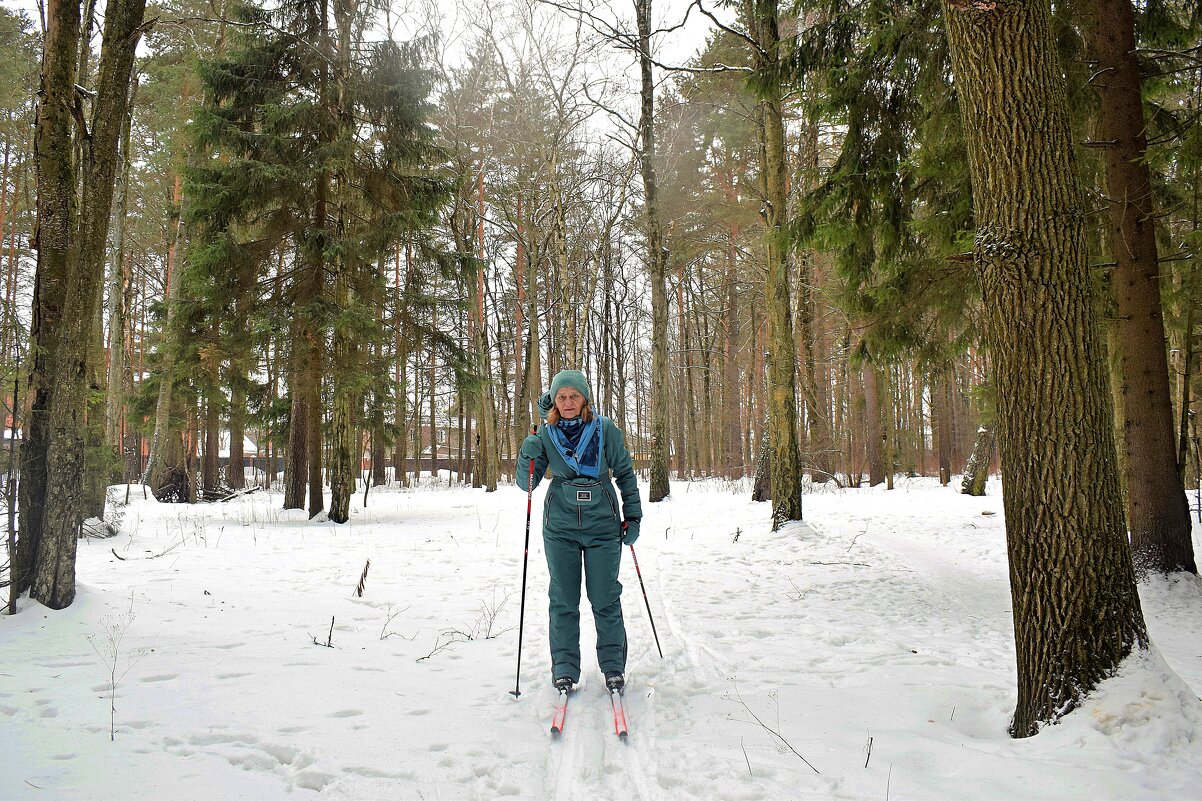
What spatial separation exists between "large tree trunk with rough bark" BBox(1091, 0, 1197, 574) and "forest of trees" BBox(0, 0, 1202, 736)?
29 millimetres

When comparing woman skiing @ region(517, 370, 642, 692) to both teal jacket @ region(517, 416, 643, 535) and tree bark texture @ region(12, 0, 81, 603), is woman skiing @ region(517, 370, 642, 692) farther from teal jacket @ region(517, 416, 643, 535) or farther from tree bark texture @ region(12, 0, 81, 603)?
tree bark texture @ region(12, 0, 81, 603)

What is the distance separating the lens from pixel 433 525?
1135cm

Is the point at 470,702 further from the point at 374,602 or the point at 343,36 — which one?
the point at 343,36

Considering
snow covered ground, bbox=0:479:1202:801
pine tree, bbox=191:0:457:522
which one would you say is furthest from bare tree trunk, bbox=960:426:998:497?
pine tree, bbox=191:0:457:522

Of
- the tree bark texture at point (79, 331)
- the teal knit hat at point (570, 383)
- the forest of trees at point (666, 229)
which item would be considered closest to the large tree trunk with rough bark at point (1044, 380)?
the forest of trees at point (666, 229)

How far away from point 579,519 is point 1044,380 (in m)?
2.46

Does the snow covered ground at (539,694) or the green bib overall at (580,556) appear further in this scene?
the green bib overall at (580,556)

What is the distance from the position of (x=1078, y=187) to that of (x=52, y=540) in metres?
6.60

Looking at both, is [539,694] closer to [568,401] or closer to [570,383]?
[568,401]

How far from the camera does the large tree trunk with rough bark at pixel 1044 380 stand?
2.84m

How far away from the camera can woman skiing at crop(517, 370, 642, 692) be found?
3.61 m

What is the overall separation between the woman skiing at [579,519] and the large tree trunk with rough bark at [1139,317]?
5447 millimetres

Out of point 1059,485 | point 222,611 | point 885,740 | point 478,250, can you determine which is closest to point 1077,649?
point 1059,485

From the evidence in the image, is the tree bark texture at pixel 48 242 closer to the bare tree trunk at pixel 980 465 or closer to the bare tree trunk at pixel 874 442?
the bare tree trunk at pixel 980 465
